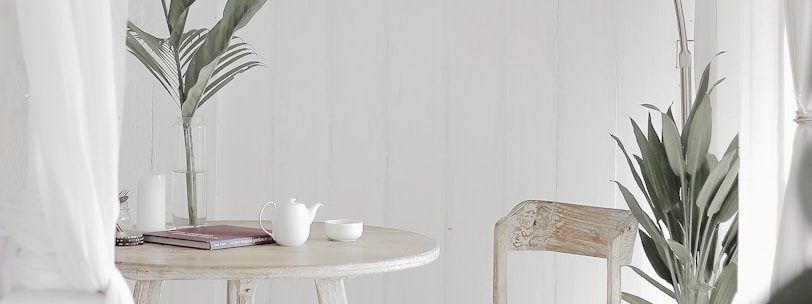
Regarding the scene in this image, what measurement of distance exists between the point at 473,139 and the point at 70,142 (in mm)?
1780

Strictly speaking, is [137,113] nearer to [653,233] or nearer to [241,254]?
[241,254]

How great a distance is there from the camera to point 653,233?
7.34 ft

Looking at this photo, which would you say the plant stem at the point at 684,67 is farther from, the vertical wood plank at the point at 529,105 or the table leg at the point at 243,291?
the table leg at the point at 243,291

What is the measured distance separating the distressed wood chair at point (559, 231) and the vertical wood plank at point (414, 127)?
0.48m

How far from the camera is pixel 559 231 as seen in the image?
2.38 m

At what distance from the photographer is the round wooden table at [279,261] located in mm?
1648

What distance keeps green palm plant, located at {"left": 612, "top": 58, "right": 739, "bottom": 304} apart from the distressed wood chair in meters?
0.07

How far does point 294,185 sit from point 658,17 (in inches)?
51.8

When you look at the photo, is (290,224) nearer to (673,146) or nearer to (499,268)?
(499,268)

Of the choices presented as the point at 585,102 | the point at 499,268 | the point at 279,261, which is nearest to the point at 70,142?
the point at 279,261

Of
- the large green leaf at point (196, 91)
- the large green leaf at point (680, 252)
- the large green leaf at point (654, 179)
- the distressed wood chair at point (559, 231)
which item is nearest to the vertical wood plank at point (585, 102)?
the distressed wood chair at point (559, 231)

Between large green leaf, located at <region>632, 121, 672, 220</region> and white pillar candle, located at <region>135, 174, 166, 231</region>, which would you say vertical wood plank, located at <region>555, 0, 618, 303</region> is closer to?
large green leaf, located at <region>632, 121, 672, 220</region>

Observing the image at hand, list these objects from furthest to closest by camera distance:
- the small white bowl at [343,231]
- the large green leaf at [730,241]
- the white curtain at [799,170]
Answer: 1. the large green leaf at [730,241]
2. the small white bowl at [343,231]
3. the white curtain at [799,170]

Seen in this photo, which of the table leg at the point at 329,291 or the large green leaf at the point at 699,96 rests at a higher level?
the large green leaf at the point at 699,96
